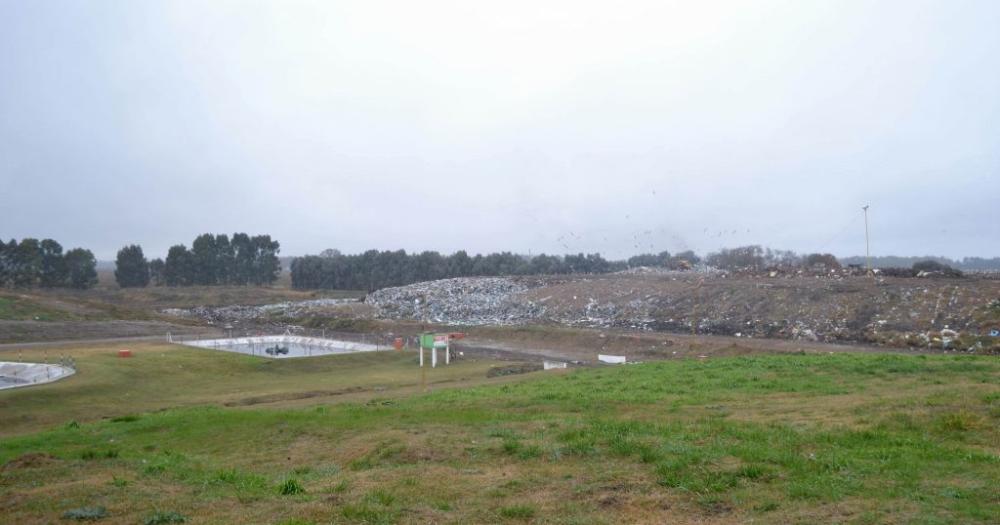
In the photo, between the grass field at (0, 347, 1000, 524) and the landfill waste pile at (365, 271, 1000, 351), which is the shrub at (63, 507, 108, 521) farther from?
the landfill waste pile at (365, 271, 1000, 351)

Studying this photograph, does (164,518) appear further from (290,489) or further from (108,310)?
(108,310)

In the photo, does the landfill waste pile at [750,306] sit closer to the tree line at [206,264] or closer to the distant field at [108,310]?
the distant field at [108,310]

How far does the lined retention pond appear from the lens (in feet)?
151

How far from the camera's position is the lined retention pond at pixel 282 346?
45934mm

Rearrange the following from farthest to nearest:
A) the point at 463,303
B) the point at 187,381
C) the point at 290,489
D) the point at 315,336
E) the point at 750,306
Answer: the point at 463,303 < the point at 315,336 < the point at 750,306 < the point at 187,381 < the point at 290,489

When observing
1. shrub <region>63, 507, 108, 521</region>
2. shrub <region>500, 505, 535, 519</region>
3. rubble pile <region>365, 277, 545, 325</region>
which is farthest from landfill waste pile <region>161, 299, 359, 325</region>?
shrub <region>500, 505, 535, 519</region>

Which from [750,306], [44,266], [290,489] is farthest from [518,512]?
[44,266]

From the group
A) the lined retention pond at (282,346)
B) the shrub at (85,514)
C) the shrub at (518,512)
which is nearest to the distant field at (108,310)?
the lined retention pond at (282,346)

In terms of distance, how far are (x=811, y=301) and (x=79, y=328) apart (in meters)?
54.4

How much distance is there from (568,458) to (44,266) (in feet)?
386

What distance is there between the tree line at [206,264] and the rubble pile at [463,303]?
49.1 meters

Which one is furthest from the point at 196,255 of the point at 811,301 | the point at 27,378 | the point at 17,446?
the point at 17,446

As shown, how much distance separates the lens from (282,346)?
4944cm

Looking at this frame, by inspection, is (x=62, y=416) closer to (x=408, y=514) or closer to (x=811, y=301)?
(x=408, y=514)
